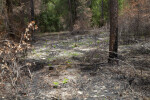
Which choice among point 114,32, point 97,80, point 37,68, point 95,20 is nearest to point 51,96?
point 97,80

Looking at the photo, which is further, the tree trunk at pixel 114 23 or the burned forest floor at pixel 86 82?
the tree trunk at pixel 114 23

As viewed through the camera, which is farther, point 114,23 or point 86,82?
point 114,23

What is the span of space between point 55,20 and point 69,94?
28038 millimetres

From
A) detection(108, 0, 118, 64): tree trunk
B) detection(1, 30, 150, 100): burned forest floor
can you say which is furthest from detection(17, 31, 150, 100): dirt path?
detection(108, 0, 118, 64): tree trunk

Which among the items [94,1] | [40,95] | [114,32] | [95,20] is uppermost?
[94,1]

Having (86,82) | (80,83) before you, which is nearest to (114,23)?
(86,82)

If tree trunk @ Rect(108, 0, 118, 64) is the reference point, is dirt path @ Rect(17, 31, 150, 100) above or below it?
below

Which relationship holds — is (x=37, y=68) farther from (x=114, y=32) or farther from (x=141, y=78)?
(x=141, y=78)

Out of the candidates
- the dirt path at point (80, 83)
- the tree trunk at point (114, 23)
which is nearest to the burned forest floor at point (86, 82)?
the dirt path at point (80, 83)

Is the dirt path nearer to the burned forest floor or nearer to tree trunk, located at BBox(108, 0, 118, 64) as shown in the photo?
the burned forest floor

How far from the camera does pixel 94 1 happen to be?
34.0 meters

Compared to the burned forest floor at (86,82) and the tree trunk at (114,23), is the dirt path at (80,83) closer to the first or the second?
the burned forest floor at (86,82)

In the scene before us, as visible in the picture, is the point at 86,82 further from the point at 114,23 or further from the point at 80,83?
the point at 114,23

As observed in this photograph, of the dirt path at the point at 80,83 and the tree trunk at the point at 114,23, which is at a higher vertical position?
the tree trunk at the point at 114,23
